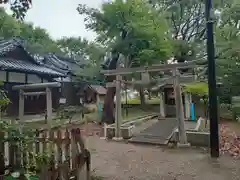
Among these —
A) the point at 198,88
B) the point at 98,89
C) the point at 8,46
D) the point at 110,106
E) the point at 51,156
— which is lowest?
the point at 51,156

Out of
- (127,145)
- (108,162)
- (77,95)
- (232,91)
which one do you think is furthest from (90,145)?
(77,95)

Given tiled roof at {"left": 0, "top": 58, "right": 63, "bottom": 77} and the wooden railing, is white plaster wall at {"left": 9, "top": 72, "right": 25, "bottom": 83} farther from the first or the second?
the wooden railing

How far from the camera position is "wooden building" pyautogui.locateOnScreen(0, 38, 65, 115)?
1395 centimetres

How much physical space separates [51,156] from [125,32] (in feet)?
33.8

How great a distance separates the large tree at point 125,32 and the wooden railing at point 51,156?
30.2 feet

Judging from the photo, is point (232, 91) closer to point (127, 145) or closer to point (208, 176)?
point (127, 145)

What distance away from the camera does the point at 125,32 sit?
13.4 m

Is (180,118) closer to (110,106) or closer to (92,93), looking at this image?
(110,106)

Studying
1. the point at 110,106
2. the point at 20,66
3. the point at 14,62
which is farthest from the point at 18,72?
the point at 110,106

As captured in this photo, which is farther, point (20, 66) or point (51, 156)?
point (20, 66)

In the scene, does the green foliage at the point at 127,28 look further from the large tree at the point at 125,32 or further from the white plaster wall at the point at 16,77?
the white plaster wall at the point at 16,77

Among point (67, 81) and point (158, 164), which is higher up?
point (67, 81)

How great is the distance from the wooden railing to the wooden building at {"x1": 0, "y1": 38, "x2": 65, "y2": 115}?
32.9ft

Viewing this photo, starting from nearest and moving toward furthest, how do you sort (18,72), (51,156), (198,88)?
(51,156)
(198,88)
(18,72)
